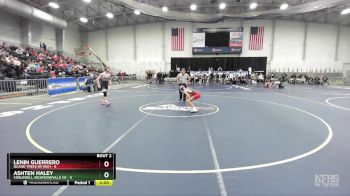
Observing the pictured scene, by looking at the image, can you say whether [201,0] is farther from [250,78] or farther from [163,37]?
[250,78]

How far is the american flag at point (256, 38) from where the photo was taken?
32062mm

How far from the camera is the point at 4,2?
62.6 feet

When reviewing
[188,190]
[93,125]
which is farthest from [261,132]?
[93,125]

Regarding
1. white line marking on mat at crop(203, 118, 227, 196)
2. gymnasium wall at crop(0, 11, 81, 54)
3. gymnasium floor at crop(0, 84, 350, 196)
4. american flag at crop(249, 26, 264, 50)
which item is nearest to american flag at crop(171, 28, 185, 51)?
american flag at crop(249, 26, 264, 50)

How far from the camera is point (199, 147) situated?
4766 mm

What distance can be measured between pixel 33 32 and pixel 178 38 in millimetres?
18711

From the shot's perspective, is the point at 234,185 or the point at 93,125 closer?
the point at 234,185

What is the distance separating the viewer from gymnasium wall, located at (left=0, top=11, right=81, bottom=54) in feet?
74.8

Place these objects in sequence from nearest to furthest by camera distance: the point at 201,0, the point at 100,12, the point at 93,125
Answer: the point at 93,125
the point at 201,0
the point at 100,12

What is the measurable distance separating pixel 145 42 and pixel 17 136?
3094 centimetres

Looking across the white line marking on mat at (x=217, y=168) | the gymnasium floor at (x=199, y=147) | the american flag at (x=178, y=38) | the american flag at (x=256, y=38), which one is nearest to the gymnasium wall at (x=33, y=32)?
the american flag at (x=178, y=38)

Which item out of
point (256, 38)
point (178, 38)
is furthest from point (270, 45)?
point (178, 38)
